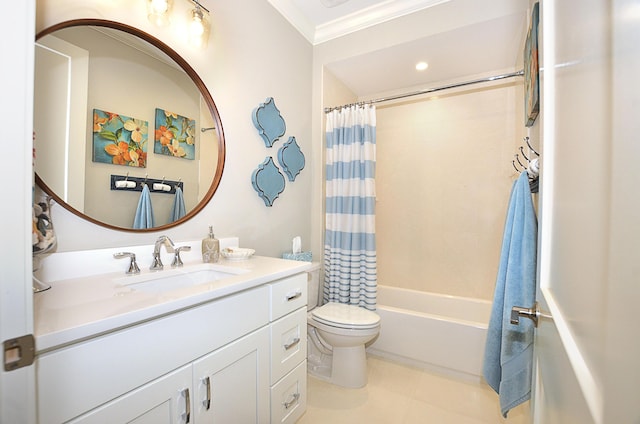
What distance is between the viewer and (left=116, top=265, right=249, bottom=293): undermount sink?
3.61ft

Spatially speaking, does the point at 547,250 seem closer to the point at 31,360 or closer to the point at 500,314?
the point at 500,314

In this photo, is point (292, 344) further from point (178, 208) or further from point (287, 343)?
point (178, 208)

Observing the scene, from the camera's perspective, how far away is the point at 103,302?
2.67 feet

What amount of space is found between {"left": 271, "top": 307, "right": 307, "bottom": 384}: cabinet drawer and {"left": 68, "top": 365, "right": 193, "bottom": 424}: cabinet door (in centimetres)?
43

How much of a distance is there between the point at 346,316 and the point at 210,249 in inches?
40.0

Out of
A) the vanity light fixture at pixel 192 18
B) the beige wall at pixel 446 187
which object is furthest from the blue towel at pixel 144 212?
the beige wall at pixel 446 187

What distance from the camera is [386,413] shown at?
5.29 feet

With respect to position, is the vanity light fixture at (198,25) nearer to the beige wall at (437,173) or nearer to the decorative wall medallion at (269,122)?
the decorative wall medallion at (269,122)

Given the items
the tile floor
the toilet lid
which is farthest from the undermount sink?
the tile floor

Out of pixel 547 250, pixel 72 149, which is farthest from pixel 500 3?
pixel 72 149

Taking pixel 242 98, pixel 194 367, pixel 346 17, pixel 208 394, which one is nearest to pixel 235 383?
pixel 208 394

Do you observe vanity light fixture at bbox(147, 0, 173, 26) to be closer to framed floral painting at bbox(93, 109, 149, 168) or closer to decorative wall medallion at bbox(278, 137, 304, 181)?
framed floral painting at bbox(93, 109, 149, 168)

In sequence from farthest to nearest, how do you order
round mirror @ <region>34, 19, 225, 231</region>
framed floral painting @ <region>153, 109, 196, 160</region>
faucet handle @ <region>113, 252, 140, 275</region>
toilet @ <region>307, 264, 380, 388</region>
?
toilet @ <region>307, 264, 380, 388</region>, framed floral painting @ <region>153, 109, 196, 160</region>, faucet handle @ <region>113, 252, 140, 275</region>, round mirror @ <region>34, 19, 225, 231</region>

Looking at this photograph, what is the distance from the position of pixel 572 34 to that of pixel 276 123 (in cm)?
169
